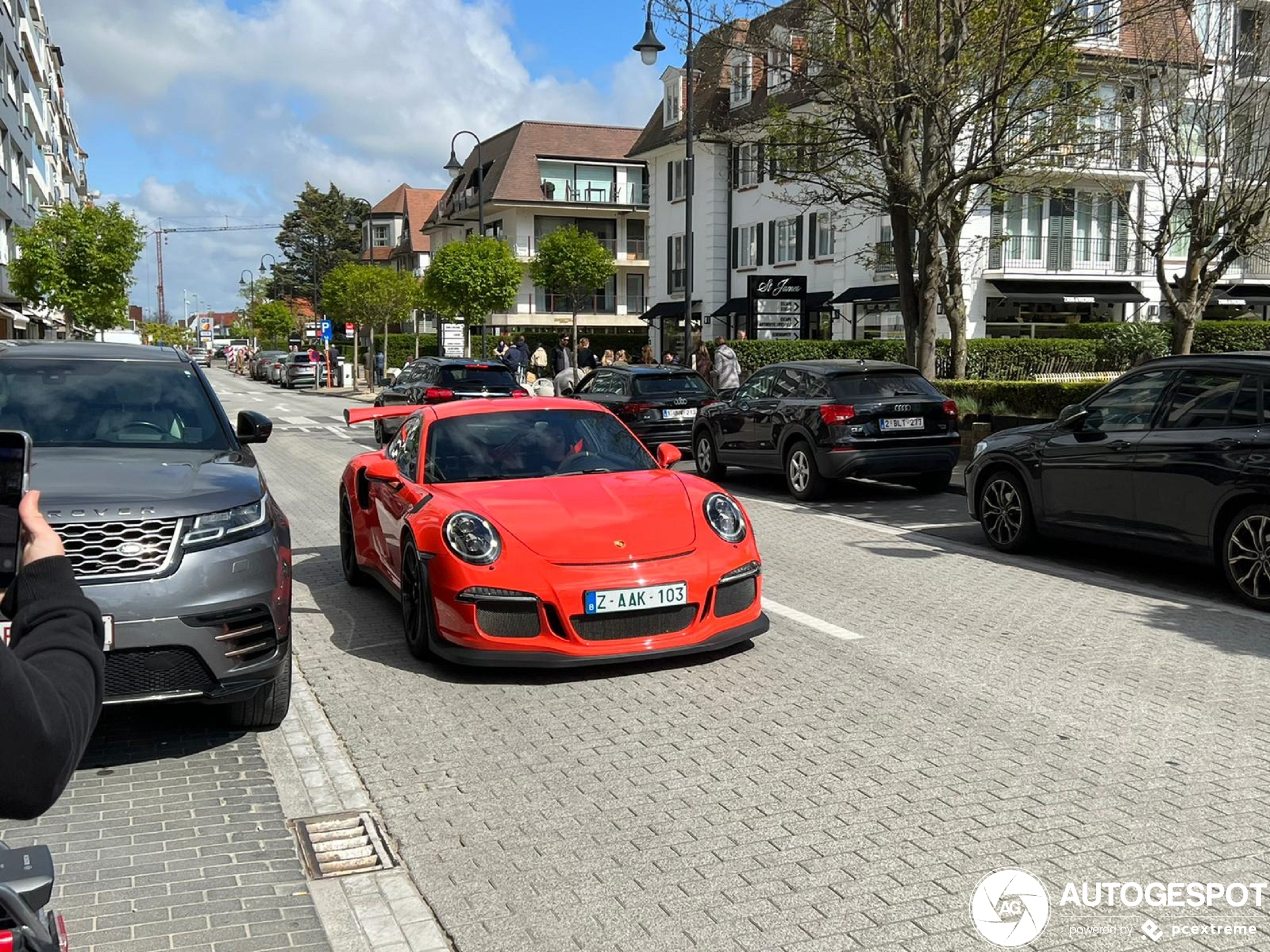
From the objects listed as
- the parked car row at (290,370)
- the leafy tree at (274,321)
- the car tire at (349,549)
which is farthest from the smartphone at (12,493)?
the leafy tree at (274,321)

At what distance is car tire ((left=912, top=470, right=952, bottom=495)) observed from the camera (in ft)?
47.4

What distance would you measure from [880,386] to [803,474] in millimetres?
1317

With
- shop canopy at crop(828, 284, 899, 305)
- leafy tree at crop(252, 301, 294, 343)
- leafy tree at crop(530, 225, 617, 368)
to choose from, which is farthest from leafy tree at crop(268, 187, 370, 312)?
shop canopy at crop(828, 284, 899, 305)

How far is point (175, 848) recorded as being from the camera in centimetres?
417

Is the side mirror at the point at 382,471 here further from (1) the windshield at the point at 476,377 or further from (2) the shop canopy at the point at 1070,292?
(2) the shop canopy at the point at 1070,292

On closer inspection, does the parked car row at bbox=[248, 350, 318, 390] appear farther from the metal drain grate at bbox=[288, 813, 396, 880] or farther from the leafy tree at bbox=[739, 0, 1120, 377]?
the metal drain grate at bbox=[288, 813, 396, 880]

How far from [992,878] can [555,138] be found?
6647 centimetres

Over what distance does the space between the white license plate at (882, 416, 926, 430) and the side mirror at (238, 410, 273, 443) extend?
27.3ft

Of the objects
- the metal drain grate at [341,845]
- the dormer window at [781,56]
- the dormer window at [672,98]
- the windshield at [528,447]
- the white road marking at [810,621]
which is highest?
the dormer window at [672,98]

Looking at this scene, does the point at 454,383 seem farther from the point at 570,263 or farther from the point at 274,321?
the point at 274,321

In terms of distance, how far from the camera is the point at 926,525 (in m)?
12.1

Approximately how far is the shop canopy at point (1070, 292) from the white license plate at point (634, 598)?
3319cm

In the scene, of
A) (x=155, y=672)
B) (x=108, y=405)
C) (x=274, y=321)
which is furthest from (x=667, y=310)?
(x=274, y=321)

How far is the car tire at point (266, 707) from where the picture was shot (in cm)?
539
